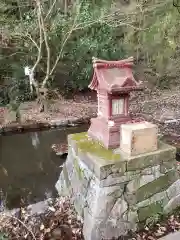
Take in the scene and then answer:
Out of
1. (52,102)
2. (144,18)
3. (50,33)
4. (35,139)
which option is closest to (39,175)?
(35,139)

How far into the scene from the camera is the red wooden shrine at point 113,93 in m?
4.22

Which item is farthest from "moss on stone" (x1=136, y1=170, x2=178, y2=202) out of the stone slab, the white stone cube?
the white stone cube

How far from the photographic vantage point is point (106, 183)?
12.8 ft

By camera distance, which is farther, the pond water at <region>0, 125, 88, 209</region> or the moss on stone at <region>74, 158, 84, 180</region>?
the pond water at <region>0, 125, 88, 209</region>

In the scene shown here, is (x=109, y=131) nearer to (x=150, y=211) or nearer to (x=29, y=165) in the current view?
(x=150, y=211)

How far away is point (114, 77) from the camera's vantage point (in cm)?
430

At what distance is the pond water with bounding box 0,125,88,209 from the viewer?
5.66m

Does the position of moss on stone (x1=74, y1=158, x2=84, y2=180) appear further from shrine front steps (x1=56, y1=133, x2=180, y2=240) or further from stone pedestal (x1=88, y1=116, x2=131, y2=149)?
stone pedestal (x1=88, y1=116, x2=131, y2=149)

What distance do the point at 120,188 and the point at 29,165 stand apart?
3.48m

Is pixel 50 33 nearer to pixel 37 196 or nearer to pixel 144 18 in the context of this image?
pixel 144 18

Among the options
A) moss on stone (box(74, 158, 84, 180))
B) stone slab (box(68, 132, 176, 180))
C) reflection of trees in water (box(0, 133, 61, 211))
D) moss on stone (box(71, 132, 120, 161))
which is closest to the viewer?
stone slab (box(68, 132, 176, 180))

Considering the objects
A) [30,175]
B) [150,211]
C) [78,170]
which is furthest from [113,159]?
[30,175]

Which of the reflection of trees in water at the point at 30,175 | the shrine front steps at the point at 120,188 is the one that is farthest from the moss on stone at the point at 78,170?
the reflection of trees in water at the point at 30,175

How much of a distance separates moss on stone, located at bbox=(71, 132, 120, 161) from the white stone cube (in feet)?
0.72
